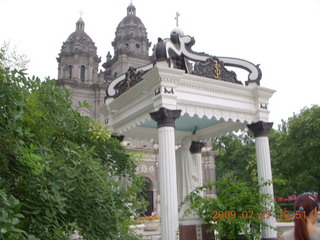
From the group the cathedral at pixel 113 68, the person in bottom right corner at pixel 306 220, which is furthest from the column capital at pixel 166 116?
the cathedral at pixel 113 68

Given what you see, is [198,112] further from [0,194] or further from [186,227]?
[0,194]

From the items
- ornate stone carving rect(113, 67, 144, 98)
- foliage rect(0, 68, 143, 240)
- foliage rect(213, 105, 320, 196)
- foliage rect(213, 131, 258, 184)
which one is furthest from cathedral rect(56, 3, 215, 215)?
foliage rect(0, 68, 143, 240)

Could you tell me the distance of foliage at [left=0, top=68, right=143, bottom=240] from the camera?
82.5 inches

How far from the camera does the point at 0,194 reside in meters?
1.78

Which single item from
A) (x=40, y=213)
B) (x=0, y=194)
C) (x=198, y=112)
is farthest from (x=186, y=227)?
(x=0, y=194)

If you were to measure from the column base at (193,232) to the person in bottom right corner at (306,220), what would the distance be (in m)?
4.90

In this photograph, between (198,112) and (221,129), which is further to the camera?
(221,129)

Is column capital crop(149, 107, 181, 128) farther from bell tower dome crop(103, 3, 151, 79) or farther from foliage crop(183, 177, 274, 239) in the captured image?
bell tower dome crop(103, 3, 151, 79)

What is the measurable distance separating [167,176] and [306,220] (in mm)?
4084

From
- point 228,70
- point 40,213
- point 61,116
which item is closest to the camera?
point 40,213

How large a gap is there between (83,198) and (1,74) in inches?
42.5

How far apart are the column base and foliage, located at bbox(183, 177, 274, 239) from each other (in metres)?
0.40

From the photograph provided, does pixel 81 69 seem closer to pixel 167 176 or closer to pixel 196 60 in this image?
pixel 196 60
